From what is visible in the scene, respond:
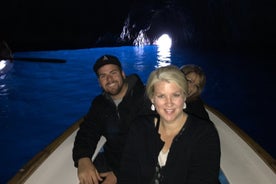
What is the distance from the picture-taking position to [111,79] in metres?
2.73

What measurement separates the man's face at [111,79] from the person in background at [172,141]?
90cm

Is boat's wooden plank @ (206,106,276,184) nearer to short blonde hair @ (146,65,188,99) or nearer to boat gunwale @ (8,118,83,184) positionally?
short blonde hair @ (146,65,188,99)

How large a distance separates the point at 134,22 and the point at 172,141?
138ft

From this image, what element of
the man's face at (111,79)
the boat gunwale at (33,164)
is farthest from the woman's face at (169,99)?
the boat gunwale at (33,164)

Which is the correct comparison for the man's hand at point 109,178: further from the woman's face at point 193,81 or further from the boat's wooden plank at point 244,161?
the woman's face at point 193,81

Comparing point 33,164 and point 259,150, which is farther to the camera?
point 259,150

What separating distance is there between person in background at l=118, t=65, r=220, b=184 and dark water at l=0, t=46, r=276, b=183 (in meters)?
5.83

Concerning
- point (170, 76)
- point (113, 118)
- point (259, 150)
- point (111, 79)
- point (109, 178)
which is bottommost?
point (109, 178)

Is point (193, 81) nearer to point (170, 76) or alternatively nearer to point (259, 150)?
point (259, 150)

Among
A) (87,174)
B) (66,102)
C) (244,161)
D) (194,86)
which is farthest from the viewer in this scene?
(66,102)

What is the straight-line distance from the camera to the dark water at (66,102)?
324 inches

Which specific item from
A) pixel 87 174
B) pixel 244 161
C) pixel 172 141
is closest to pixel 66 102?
pixel 87 174

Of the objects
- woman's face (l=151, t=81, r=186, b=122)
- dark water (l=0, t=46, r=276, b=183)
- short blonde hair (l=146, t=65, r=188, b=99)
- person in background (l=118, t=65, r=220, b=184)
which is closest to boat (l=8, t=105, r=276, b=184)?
person in background (l=118, t=65, r=220, b=184)

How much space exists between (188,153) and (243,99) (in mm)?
11528
